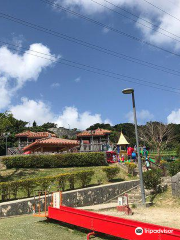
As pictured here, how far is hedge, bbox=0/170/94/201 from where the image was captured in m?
12.7

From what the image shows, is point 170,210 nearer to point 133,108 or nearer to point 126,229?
point 133,108

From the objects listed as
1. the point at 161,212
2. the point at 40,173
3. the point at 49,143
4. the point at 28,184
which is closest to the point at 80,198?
the point at 28,184

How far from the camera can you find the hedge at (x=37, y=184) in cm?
1266

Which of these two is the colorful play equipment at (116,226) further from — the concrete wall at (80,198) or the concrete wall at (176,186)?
the concrete wall at (176,186)

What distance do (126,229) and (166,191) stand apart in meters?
9.31

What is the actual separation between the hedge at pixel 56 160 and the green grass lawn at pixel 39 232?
13.6m

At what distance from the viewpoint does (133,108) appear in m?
14.0

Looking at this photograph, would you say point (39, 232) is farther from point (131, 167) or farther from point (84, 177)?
point (131, 167)

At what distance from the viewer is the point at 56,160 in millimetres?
21984

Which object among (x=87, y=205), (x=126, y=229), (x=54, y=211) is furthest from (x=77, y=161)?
(x=126, y=229)

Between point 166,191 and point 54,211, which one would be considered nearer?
point 54,211

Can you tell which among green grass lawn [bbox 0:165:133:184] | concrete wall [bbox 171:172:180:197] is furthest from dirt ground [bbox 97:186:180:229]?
green grass lawn [bbox 0:165:133:184]

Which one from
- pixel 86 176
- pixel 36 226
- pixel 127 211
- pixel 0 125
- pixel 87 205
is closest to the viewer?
pixel 36 226

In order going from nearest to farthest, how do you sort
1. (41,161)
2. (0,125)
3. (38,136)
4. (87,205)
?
(87,205)
(0,125)
(41,161)
(38,136)
